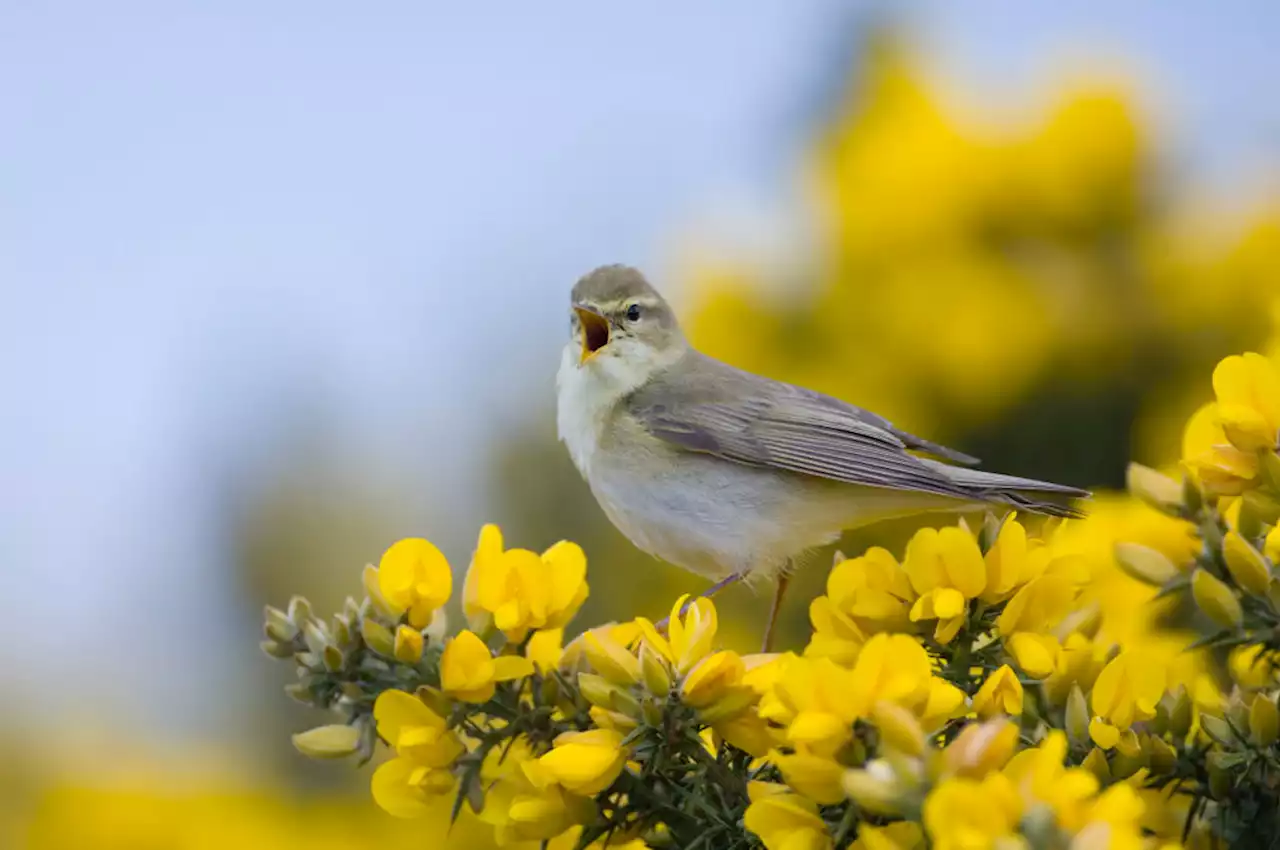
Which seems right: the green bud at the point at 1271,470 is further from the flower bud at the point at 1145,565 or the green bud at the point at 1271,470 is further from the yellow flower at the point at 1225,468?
the flower bud at the point at 1145,565

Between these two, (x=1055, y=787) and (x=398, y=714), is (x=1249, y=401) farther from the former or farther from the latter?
(x=398, y=714)

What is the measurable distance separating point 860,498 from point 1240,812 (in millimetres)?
1389

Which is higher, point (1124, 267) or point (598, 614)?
point (1124, 267)

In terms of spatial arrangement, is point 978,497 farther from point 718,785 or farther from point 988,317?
point 988,317

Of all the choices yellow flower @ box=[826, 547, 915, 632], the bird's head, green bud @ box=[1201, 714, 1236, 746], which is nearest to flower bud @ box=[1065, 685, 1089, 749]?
green bud @ box=[1201, 714, 1236, 746]

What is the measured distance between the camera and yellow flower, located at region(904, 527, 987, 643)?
1706mm

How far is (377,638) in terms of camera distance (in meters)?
1.74

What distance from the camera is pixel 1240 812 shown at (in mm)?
1516

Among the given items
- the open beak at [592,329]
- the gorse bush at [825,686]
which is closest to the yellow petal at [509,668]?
the gorse bush at [825,686]

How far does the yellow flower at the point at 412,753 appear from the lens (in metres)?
1.72

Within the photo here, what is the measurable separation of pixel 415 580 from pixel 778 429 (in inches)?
55.7

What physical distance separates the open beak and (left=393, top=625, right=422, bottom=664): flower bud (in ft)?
5.51

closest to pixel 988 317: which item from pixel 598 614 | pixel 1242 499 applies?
pixel 598 614

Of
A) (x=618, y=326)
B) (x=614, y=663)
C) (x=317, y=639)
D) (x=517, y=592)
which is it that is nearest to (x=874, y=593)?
(x=614, y=663)
